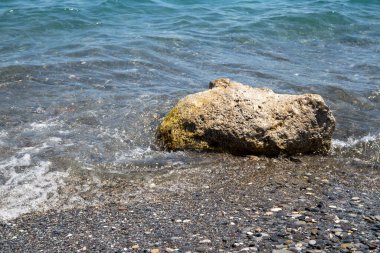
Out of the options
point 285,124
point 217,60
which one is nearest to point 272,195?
point 285,124

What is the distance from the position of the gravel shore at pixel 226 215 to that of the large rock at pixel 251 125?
0.42m

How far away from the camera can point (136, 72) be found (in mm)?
13516

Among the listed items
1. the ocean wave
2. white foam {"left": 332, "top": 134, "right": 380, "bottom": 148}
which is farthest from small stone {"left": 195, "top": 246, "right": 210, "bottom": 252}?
white foam {"left": 332, "top": 134, "right": 380, "bottom": 148}

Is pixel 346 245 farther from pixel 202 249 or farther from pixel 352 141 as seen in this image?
pixel 352 141

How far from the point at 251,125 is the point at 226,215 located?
8.29 ft

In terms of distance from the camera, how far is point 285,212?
6.57 m

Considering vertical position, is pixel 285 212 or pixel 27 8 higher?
pixel 27 8

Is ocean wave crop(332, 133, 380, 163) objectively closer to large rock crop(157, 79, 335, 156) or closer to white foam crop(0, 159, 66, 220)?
large rock crop(157, 79, 335, 156)

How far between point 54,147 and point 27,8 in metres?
15.0

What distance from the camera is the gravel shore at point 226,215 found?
5.76m

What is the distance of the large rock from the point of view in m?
8.66

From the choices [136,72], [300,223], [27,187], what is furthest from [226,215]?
[136,72]

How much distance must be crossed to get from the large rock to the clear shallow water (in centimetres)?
43

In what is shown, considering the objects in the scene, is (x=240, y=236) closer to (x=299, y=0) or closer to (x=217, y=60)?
(x=217, y=60)
